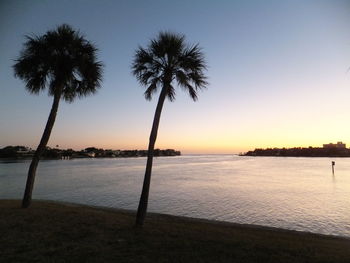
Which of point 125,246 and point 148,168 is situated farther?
point 148,168

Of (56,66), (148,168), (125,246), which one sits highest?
(56,66)

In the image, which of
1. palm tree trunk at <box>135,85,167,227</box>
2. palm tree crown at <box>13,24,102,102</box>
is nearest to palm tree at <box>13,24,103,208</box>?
palm tree crown at <box>13,24,102,102</box>

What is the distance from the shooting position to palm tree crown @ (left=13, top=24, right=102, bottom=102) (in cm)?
1327

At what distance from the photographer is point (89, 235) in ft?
28.1

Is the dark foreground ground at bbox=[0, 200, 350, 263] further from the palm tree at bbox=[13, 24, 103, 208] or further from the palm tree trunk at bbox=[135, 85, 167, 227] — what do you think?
the palm tree at bbox=[13, 24, 103, 208]

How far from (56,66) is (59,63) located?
197 mm

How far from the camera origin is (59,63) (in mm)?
13422

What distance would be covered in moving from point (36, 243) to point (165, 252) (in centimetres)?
343

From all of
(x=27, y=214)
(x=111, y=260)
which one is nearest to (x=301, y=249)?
(x=111, y=260)

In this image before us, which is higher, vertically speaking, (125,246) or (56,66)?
(56,66)

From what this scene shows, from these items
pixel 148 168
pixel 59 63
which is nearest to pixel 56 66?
pixel 59 63

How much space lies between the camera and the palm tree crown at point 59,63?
13.3m

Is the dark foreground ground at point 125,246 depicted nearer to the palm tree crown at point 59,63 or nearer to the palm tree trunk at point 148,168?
the palm tree trunk at point 148,168

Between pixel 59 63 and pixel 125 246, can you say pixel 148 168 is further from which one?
pixel 59 63
